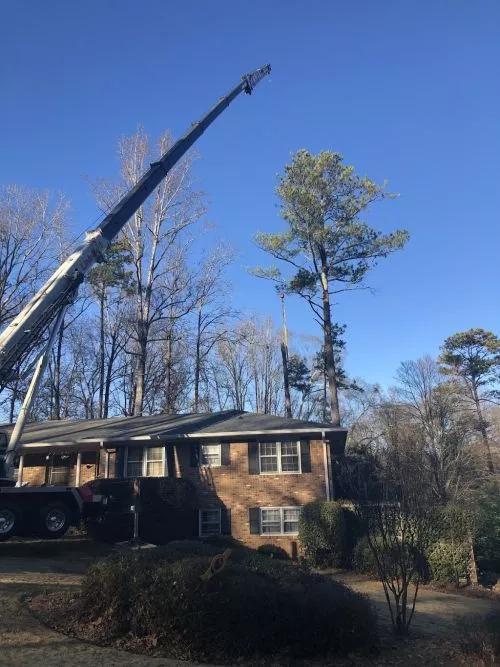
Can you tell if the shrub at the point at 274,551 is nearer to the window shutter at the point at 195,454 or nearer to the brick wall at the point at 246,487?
the brick wall at the point at 246,487

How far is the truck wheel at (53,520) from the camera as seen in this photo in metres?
16.4

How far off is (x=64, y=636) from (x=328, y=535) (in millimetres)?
12384

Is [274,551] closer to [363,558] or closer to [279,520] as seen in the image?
[279,520]

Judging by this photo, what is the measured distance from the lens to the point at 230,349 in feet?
148

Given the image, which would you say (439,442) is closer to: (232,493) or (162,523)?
(232,493)

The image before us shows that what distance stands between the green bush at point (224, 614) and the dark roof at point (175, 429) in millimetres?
12668

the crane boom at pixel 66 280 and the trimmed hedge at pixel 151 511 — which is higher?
the crane boom at pixel 66 280

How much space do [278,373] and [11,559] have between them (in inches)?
1304

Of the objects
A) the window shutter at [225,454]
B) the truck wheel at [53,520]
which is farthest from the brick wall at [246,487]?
the truck wheel at [53,520]

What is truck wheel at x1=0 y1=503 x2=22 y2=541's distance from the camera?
1580 centimetres

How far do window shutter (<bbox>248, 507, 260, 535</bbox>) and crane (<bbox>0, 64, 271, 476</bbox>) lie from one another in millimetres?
8560

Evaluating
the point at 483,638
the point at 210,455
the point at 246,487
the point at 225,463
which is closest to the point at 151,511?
the point at 210,455

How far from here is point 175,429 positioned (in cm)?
2177

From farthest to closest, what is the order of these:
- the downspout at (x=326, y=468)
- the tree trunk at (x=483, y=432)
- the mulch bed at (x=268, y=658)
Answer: the tree trunk at (x=483, y=432) < the downspout at (x=326, y=468) < the mulch bed at (x=268, y=658)
